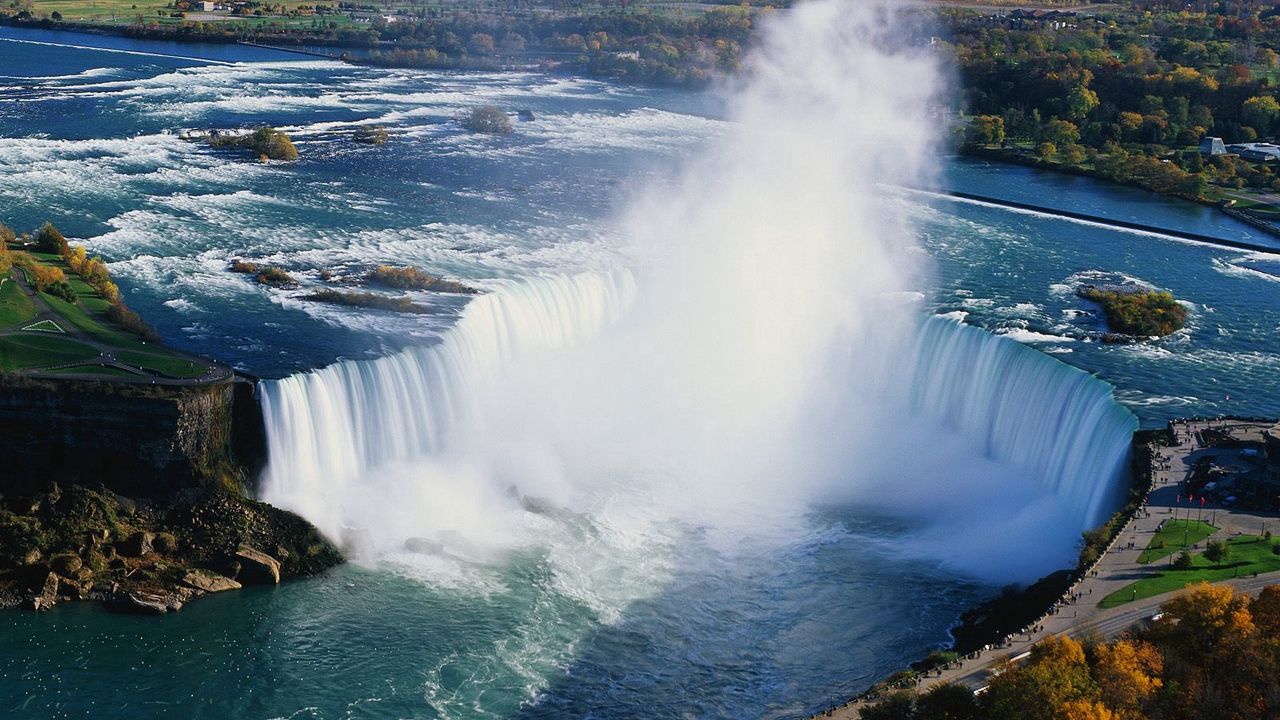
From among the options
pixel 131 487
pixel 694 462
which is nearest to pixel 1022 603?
pixel 694 462

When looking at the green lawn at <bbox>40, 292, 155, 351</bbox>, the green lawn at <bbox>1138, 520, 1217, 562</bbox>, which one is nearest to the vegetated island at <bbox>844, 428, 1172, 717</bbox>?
the green lawn at <bbox>1138, 520, 1217, 562</bbox>

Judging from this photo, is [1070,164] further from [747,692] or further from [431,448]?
[747,692]

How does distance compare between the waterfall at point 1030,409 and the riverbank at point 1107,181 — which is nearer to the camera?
the waterfall at point 1030,409

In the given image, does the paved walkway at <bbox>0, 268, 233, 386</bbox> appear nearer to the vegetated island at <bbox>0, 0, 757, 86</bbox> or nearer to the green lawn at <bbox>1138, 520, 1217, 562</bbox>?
the green lawn at <bbox>1138, 520, 1217, 562</bbox>

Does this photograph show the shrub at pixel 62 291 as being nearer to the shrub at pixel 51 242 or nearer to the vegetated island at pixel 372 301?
the shrub at pixel 51 242

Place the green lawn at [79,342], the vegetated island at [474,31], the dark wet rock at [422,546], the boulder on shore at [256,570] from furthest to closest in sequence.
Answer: the vegetated island at [474,31] < the green lawn at [79,342] < the dark wet rock at [422,546] < the boulder on shore at [256,570]

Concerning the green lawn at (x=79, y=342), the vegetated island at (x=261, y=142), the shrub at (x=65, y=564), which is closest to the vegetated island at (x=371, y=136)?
the vegetated island at (x=261, y=142)

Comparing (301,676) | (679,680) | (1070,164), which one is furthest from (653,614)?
(1070,164)
